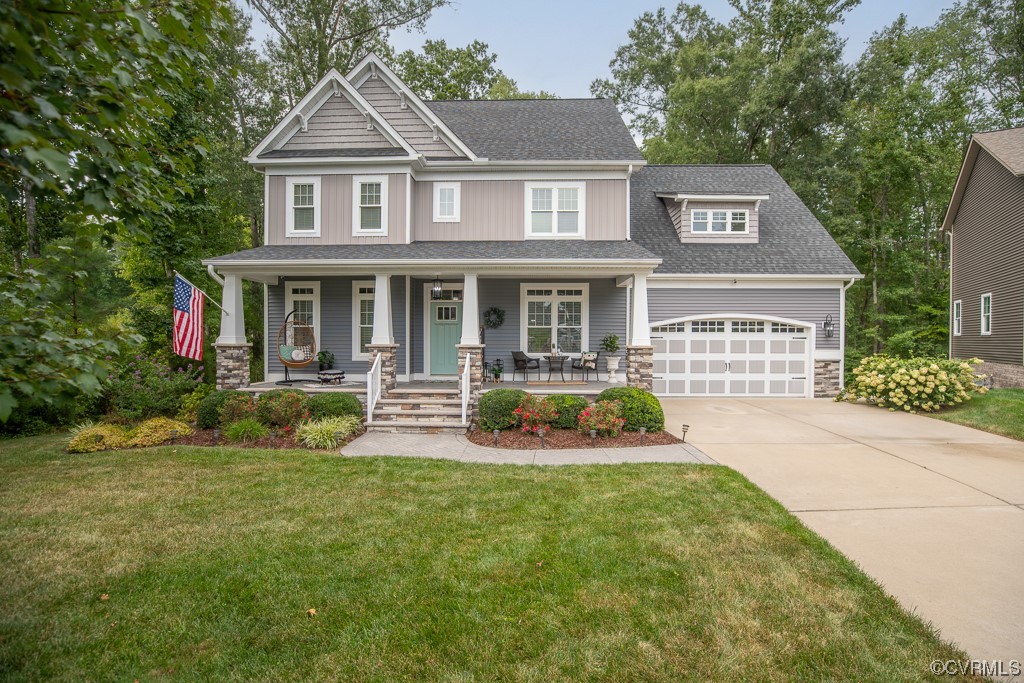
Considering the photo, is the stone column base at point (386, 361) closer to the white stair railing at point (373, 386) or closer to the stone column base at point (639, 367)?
the white stair railing at point (373, 386)

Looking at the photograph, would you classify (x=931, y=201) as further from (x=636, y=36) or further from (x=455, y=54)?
(x=455, y=54)

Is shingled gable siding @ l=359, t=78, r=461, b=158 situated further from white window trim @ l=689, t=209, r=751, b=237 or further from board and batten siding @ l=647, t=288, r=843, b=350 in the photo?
white window trim @ l=689, t=209, r=751, b=237

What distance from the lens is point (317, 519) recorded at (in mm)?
5441

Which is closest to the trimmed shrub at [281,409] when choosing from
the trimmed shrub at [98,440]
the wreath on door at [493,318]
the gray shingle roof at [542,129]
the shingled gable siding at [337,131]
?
the trimmed shrub at [98,440]

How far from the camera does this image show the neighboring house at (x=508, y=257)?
455 inches

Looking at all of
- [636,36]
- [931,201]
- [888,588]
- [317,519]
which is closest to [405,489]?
[317,519]

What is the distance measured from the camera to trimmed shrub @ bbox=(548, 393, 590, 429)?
32.3 ft

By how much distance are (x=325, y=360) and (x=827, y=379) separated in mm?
14170

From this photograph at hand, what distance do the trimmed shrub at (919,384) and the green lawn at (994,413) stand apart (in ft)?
0.83

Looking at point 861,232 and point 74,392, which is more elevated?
point 861,232

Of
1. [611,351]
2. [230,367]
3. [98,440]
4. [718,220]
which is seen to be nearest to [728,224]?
[718,220]

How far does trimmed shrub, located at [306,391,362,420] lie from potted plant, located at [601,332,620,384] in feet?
20.5

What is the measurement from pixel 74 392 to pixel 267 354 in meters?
11.8

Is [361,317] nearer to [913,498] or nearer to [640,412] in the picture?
Answer: [640,412]
